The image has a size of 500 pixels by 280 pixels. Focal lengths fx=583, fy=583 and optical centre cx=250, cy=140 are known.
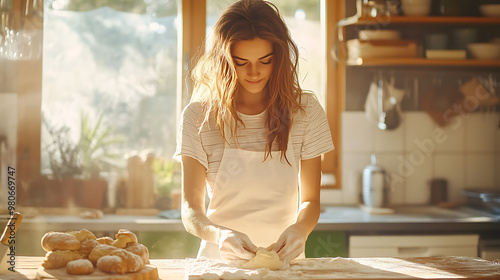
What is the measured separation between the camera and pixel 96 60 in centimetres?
297

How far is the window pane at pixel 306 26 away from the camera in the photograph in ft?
10.1

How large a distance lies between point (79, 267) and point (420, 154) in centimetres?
227

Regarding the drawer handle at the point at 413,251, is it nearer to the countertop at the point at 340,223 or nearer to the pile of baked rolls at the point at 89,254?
the countertop at the point at 340,223

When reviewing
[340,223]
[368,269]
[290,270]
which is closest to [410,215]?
[340,223]

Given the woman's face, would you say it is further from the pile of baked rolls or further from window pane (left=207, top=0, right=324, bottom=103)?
window pane (left=207, top=0, right=324, bottom=103)

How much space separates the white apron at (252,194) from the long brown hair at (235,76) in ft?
0.16

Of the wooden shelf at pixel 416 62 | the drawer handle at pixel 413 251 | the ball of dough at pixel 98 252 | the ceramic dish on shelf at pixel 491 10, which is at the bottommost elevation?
the drawer handle at pixel 413 251

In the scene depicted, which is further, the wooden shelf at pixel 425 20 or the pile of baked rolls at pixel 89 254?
the wooden shelf at pixel 425 20

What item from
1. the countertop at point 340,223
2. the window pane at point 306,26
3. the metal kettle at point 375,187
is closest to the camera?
the countertop at point 340,223

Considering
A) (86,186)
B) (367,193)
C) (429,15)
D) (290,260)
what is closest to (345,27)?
(429,15)

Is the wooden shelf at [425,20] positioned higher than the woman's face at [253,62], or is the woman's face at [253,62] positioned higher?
the wooden shelf at [425,20]

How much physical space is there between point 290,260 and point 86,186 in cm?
163

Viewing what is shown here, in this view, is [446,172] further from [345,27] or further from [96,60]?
[96,60]

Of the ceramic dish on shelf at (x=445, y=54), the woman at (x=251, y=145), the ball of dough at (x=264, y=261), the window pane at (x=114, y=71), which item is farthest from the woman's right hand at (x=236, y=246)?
the ceramic dish on shelf at (x=445, y=54)
